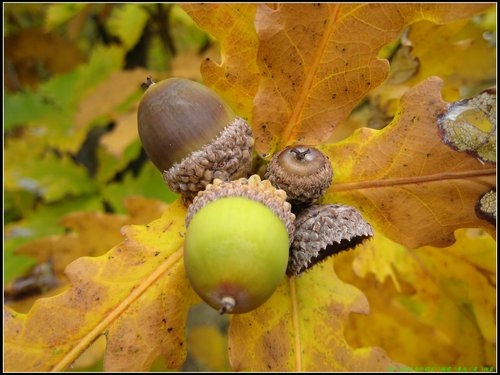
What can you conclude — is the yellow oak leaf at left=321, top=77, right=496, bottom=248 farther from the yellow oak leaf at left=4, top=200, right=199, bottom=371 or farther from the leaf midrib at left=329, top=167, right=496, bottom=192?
the yellow oak leaf at left=4, top=200, right=199, bottom=371

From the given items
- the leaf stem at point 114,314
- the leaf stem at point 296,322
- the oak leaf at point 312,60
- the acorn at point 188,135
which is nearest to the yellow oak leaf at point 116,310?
the leaf stem at point 114,314

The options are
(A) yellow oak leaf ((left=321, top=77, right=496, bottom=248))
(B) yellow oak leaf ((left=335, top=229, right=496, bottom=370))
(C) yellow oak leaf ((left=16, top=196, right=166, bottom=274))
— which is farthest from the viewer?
(C) yellow oak leaf ((left=16, top=196, right=166, bottom=274))

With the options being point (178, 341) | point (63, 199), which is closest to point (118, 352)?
point (178, 341)

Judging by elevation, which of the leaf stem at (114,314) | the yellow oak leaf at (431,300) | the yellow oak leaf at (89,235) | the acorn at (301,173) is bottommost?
the yellow oak leaf at (431,300)

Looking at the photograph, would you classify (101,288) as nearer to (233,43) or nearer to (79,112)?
(233,43)

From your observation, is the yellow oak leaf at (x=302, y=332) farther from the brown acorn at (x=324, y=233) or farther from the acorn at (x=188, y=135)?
the acorn at (x=188, y=135)

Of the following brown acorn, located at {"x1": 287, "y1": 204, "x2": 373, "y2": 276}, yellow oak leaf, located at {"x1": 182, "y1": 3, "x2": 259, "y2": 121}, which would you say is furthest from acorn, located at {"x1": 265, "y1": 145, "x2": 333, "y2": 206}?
yellow oak leaf, located at {"x1": 182, "y1": 3, "x2": 259, "y2": 121}
